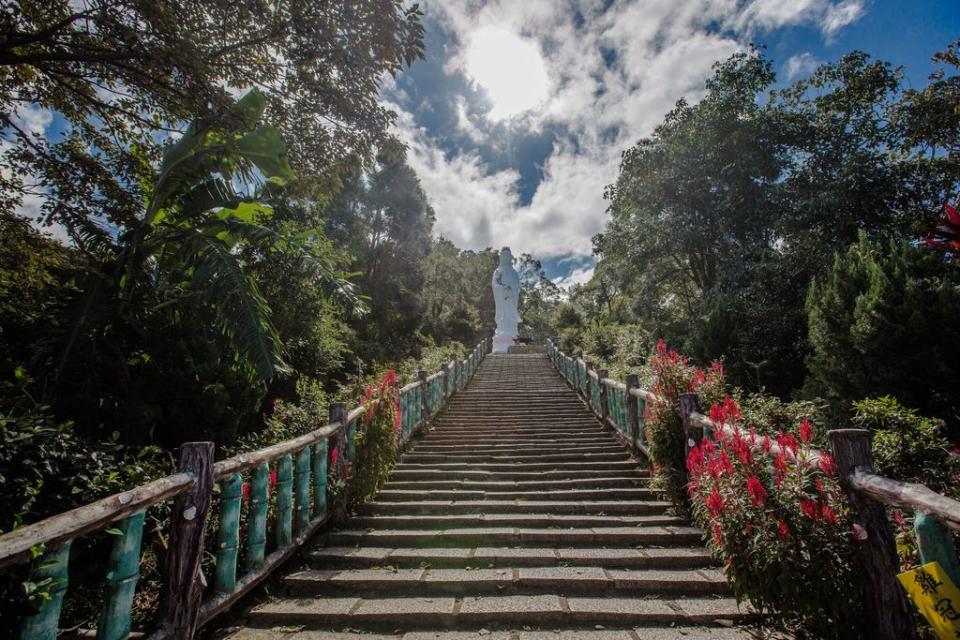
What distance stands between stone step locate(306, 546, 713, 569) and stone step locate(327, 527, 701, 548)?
4.8 inches

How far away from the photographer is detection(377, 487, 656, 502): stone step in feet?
17.8

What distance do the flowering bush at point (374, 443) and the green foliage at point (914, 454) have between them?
4.72 m

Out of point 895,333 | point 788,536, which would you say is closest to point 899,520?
point 788,536

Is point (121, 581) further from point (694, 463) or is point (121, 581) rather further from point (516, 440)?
point (516, 440)

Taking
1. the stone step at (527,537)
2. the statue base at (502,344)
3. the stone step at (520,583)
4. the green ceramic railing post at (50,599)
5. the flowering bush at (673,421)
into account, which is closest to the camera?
the green ceramic railing post at (50,599)

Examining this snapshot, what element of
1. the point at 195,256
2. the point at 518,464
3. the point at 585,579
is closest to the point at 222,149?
the point at 195,256

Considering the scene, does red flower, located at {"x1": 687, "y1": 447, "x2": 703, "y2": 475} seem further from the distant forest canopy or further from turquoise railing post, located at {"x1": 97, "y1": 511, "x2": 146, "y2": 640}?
turquoise railing post, located at {"x1": 97, "y1": 511, "x2": 146, "y2": 640}

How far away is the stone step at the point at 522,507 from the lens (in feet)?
16.6

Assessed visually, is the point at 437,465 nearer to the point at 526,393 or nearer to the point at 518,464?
the point at 518,464

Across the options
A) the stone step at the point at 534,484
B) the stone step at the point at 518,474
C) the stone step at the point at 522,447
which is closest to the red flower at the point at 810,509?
the stone step at the point at 534,484

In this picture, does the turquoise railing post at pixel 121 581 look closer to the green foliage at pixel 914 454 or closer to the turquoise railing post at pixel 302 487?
the turquoise railing post at pixel 302 487

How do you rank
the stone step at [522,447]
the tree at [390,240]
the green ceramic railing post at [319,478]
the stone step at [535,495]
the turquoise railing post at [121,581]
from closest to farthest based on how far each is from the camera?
the turquoise railing post at [121,581], the green ceramic railing post at [319,478], the stone step at [535,495], the stone step at [522,447], the tree at [390,240]

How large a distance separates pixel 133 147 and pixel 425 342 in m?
19.8

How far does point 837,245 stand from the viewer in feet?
40.7
